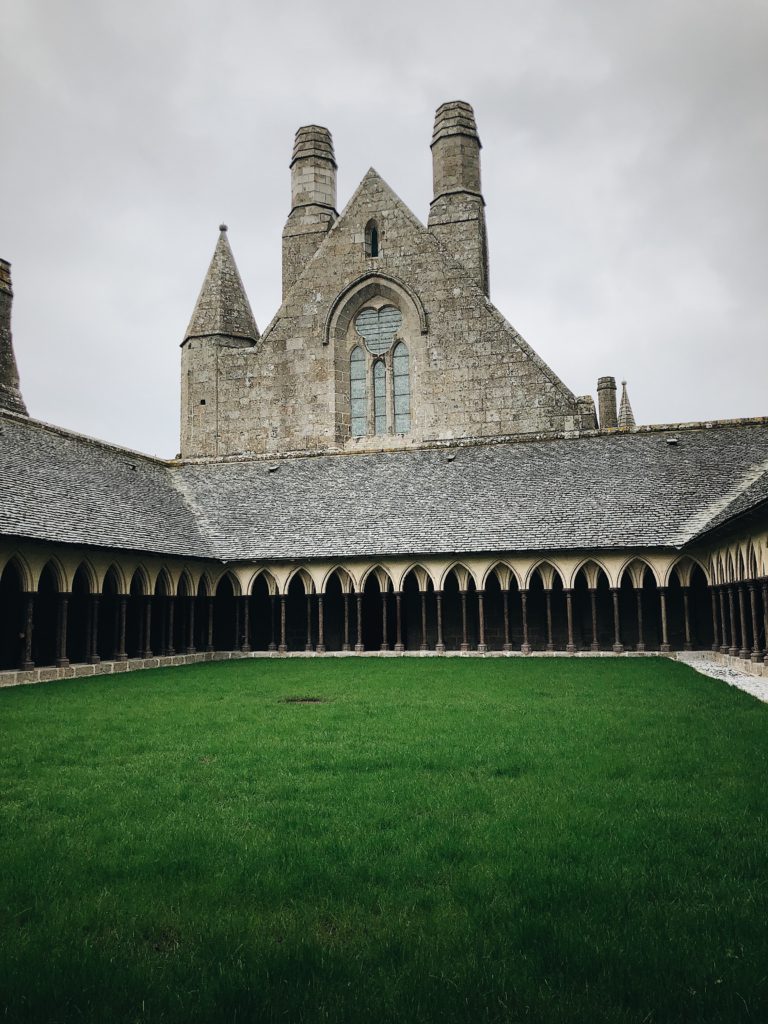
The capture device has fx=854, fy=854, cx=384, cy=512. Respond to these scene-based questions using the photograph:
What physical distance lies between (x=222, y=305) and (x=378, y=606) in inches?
620

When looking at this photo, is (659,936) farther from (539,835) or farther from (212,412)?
(212,412)

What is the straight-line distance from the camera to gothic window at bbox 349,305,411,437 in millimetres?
33781

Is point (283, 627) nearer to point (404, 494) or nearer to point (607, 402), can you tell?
point (404, 494)

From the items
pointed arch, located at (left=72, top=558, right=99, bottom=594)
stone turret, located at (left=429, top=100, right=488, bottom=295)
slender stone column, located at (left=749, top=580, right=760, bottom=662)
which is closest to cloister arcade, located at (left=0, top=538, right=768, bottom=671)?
pointed arch, located at (left=72, top=558, right=99, bottom=594)

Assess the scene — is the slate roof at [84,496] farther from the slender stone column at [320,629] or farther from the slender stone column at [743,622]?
the slender stone column at [743,622]

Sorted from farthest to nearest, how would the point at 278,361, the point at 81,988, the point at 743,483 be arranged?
the point at 278,361, the point at 743,483, the point at 81,988

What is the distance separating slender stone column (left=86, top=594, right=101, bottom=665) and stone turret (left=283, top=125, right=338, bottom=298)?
20.1 meters

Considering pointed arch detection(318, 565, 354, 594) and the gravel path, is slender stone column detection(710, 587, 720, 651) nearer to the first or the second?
the gravel path

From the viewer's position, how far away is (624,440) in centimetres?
2727

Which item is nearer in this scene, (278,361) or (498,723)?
(498,723)

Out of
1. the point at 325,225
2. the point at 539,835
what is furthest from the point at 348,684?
the point at 325,225

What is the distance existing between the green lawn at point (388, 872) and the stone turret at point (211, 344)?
1006 inches

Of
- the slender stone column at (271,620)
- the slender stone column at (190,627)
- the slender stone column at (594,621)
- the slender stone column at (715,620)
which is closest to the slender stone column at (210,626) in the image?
the slender stone column at (190,627)

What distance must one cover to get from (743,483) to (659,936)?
21.7 meters
